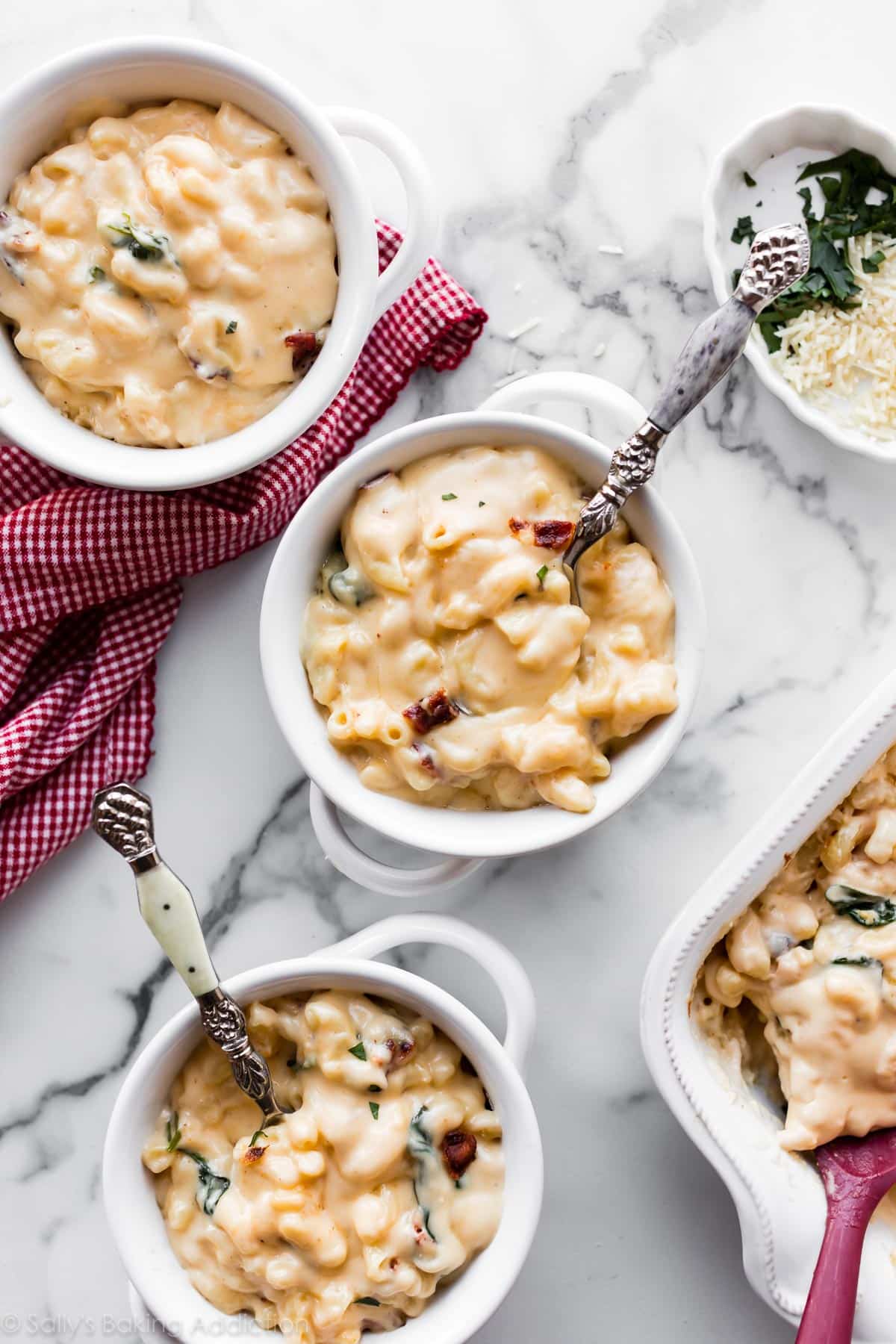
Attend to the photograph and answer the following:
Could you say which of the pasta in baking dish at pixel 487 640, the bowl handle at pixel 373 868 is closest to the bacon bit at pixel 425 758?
the pasta in baking dish at pixel 487 640

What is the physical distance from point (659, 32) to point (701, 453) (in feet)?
2.53

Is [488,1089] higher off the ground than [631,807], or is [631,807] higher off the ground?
[631,807]

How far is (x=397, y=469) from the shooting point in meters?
2.04

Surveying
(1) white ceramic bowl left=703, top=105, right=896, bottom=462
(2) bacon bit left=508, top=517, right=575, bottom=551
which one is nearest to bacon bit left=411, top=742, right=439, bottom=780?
(2) bacon bit left=508, top=517, right=575, bottom=551

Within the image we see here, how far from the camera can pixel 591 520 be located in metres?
1.91

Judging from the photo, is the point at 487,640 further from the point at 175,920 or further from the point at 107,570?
the point at 107,570

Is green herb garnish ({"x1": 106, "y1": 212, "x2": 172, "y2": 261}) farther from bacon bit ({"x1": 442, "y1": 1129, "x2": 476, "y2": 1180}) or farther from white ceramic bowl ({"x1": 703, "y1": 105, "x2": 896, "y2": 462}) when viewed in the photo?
bacon bit ({"x1": 442, "y1": 1129, "x2": 476, "y2": 1180})

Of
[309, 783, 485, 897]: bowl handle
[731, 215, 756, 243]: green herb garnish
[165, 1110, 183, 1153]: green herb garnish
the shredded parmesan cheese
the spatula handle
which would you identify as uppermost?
[731, 215, 756, 243]: green herb garnish

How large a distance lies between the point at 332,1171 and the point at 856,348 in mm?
1625

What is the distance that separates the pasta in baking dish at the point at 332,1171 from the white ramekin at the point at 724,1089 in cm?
33

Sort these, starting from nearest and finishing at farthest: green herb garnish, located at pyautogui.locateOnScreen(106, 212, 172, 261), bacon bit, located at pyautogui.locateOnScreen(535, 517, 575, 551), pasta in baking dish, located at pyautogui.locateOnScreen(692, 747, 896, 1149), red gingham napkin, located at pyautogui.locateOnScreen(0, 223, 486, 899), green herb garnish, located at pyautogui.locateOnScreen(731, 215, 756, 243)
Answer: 1. green herb garnish, located at pyautogui.locateOnScreen(106, 212, 172, 261)
2. bacon bit, located at pyautogui.locateOnScreen(535, 517, 575, 551)
3. pasta in baking dish, located at pyautogui.locateOnScreen(692, 747, 896, 1149)
4. red gingham napkin, located at pyautogui.locateOnScreen(0, 223, 486, 899)
5. green herb garnish, located at pyautogui.locateOnScreen(731, 215, 756, 243)

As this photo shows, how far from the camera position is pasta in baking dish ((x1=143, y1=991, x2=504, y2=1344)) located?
1886 millimetres

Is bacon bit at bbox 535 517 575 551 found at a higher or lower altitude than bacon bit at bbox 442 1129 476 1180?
higher

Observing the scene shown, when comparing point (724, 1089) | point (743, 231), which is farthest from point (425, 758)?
point (743, 231)
